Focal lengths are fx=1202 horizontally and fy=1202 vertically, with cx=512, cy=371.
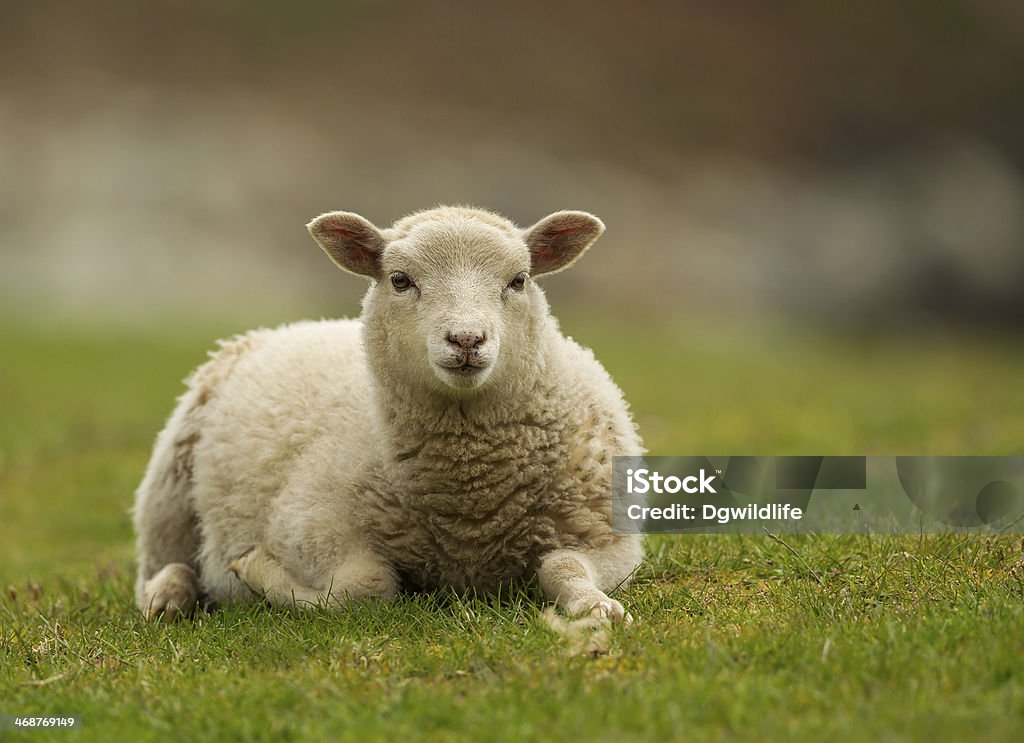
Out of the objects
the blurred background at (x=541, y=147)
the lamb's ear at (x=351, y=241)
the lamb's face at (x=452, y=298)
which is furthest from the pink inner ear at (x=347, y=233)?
the blurred background at (x=541, y=147)

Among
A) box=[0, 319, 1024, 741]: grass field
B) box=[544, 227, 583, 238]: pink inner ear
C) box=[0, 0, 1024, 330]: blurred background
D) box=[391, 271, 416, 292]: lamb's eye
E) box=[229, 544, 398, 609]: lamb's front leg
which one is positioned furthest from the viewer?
box=[0, 0, 1024, 330]: blurred background

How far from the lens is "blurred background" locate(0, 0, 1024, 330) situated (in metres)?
24.8

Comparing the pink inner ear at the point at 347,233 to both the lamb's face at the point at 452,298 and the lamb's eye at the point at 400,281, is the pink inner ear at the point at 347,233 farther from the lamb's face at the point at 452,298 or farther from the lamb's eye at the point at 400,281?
the lamb's eye at the point at 400,281

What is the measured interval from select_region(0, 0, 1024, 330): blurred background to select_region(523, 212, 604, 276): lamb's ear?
17.2m

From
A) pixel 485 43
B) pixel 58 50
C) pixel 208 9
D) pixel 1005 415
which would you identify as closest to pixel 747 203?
pixel 485 43

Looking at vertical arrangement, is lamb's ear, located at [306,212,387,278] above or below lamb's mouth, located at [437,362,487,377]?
above

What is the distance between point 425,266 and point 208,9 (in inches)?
1094

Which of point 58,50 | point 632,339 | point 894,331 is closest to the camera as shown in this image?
point 632,339

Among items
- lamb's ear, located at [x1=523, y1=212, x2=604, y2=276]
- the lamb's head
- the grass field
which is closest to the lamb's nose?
the lamb's head

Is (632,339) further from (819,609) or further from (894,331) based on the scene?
(819,609)

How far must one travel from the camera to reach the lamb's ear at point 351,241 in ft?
15.2

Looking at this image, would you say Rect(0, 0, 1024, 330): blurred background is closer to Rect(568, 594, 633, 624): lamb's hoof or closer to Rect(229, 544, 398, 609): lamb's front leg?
→ Rect(229, 544, 398, 609): lamb's front leg

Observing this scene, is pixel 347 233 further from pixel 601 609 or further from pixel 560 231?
pixel 601 609

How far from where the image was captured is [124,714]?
11.2 feet
